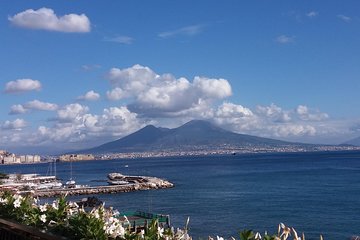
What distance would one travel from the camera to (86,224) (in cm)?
464

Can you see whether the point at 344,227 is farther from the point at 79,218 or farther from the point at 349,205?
the point at 79,218

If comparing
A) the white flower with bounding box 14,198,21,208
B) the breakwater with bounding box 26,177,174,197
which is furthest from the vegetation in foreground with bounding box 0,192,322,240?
the breakwater with bounding box 26,177,174,197

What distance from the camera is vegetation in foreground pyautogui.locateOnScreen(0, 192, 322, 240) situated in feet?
13.5

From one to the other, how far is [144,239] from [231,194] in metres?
55.4

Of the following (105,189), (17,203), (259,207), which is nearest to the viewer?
(17,203)

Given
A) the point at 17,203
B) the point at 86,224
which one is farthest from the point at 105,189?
the point at 86,224

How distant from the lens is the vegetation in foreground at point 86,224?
413cm

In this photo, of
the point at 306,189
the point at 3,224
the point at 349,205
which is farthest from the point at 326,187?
the point at 3,224

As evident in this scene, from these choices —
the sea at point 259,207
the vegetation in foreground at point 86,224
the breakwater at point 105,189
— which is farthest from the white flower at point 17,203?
the breakwater at point 105,189

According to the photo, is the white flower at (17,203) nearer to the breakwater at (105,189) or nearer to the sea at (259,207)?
the sea at (259,207)

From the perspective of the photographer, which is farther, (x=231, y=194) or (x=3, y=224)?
(x=231, y=194)

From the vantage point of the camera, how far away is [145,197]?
60625 mm

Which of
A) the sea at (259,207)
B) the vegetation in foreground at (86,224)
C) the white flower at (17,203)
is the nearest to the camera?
the vegetation in foreground at (86,224)

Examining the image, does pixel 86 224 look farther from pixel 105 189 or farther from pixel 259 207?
pixel 105 189
